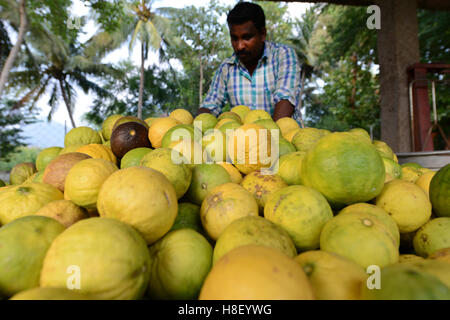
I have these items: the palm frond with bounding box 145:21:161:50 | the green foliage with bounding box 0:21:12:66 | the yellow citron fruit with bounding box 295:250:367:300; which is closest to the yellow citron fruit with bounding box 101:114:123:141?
the yellow citron fruit with bounding box 295:250:367:300

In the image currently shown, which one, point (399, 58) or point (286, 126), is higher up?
point (399, 58)

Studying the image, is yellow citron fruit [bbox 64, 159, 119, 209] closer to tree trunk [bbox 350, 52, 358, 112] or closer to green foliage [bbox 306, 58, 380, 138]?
green foliage [bbox 306, 58, 380, 138]

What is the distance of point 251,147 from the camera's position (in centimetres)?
178

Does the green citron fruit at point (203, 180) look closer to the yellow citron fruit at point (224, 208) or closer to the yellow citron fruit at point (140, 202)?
the yellow citron fruit at point (224, 208)

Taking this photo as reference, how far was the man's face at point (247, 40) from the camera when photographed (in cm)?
353

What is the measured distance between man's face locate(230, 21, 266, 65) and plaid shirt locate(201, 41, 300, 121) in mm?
184

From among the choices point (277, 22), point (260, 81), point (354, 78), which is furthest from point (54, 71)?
point (260, 81)

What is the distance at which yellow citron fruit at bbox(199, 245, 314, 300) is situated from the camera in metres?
0.72

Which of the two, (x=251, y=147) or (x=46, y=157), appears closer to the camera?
(x=251, y=147)

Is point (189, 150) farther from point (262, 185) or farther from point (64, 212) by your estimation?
point (64, 212)

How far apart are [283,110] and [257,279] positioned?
2723 mm

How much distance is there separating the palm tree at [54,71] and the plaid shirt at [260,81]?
22407mm
